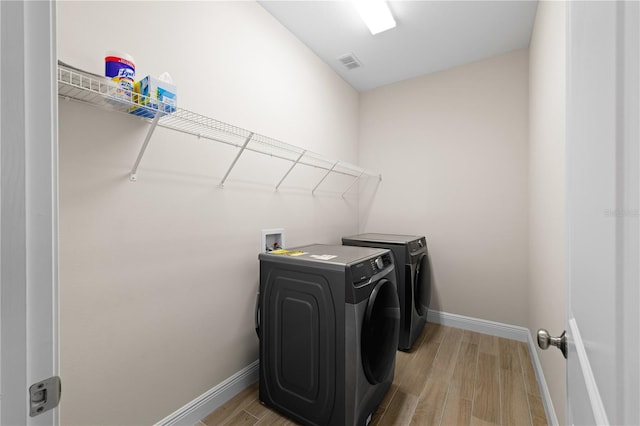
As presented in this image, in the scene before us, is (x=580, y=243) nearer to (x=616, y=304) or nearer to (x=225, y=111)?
(x=616, y=304)

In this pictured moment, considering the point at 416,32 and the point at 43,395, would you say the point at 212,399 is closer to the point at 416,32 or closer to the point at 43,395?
the point at 43,395

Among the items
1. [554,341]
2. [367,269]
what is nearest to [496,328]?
[367,269]

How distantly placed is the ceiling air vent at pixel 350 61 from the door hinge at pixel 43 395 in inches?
114

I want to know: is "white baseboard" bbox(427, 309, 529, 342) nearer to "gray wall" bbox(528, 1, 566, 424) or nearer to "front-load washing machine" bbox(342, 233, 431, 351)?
"front-load washing machine" bbox(342, 233, 431, 351)

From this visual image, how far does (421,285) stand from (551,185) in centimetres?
137

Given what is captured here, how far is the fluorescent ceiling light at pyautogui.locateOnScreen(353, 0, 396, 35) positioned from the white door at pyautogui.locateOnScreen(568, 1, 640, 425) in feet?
5.43

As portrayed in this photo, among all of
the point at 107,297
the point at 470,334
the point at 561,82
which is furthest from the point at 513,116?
the point at 107,297

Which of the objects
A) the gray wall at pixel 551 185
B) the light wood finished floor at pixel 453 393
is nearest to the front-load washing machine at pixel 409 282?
the light wood finished floor at pixel 453 393

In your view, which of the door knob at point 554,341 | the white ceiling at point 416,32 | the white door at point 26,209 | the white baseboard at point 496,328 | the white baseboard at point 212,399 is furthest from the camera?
the white ceiling at point 416,32

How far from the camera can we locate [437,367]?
209 centimetres

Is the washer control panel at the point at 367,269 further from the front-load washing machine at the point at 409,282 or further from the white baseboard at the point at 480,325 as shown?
the white baseboard at the point at 480,325

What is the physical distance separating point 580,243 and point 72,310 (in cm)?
169

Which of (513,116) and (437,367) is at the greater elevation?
(513,116)

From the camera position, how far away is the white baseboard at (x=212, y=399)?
4.79 ft
